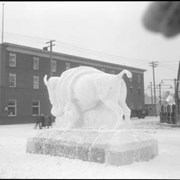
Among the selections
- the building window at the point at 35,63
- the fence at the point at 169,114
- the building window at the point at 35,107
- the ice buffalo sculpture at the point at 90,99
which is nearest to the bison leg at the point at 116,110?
the ice buffalo sculpture at the point at 90,99

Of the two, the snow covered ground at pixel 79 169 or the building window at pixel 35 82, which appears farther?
the building window at pixel 35 82

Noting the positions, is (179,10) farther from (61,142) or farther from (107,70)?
(107,70)

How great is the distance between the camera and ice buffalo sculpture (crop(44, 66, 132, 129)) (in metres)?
8.49

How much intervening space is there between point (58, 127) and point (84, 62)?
35.4 m

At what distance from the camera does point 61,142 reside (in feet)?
28.0

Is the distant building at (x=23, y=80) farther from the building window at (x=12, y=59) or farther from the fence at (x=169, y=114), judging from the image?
the fence at (x=169, y=114)

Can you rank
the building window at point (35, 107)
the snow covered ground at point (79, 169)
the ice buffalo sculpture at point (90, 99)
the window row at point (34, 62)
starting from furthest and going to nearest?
the building window at point (35, 107)
the window row at point (34, 62)
the ice buffalo sculpture at point (90, 99)
the snow covered ground at point (79, 169)

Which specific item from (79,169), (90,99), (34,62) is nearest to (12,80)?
(34,62)

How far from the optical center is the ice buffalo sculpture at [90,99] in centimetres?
849

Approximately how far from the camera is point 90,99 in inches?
347

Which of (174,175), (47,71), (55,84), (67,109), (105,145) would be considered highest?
(47,71)

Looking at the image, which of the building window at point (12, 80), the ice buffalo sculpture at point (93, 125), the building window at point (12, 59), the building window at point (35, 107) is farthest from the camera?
the building window at point (35, 107)

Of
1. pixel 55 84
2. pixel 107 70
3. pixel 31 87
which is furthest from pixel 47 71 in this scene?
pixel 55 84

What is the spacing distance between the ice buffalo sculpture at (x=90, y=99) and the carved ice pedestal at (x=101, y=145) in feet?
1.99
